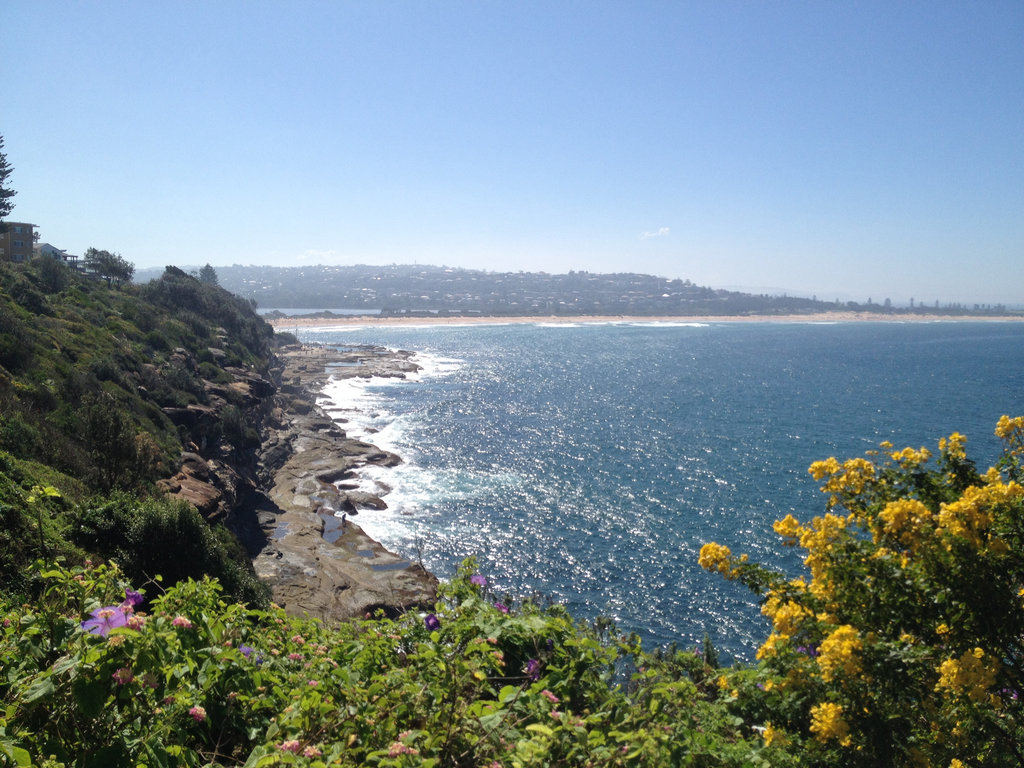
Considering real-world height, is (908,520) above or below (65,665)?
above

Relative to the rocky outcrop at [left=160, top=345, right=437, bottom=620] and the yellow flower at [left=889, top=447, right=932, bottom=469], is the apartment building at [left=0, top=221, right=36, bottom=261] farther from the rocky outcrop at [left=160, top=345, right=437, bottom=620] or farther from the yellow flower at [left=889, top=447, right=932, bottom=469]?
the yellow flower at [left=889, top=447, right=932, bottom=469]

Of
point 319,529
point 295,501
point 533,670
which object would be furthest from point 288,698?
point 295,501

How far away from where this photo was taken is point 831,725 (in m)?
3.94

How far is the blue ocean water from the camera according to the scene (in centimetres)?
2591

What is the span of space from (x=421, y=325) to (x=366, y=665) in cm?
18534

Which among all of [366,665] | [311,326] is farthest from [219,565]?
[311,326]

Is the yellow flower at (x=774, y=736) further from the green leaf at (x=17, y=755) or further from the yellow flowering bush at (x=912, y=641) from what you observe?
the green leaf at (x=17, y=755)

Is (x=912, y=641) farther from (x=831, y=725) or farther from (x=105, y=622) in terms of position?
(x=105, y=622)

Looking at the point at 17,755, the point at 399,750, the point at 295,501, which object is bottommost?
the point at 295,501

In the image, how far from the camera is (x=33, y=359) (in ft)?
75.9

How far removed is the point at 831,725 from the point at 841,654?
0.50 meters

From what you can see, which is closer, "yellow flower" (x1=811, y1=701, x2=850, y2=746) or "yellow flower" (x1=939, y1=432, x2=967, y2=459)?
"yellow flower" (x1=811, y1=701, x2=850, y2=746)

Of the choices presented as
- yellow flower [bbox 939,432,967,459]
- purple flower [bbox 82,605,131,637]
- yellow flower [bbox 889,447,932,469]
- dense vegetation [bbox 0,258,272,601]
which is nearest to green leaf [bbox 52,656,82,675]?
purple flower [bbox 82,605,131,637]

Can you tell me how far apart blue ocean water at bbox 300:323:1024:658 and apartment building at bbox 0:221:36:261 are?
35522mm
